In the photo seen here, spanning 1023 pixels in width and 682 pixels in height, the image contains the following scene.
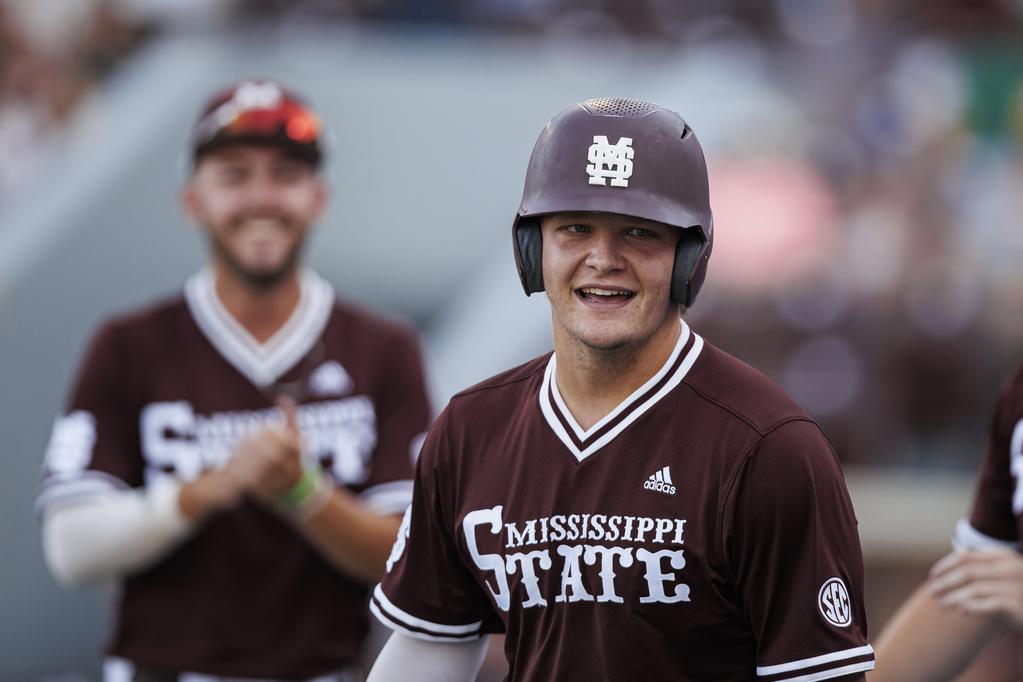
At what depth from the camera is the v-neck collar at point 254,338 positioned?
15.4 feet

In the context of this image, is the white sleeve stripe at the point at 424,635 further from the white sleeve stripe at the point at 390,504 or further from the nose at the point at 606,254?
the white sleeve stripe at the point at 390,504

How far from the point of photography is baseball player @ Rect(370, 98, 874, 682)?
293cm

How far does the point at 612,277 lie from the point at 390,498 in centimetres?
169

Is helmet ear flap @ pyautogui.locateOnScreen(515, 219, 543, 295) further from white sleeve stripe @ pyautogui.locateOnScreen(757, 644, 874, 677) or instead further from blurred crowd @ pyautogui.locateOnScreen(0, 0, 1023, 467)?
blurred crowd @ pyautogui.locateOnScreen(0, 0, 1023, 467)

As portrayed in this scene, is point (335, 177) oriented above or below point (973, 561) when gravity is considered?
above

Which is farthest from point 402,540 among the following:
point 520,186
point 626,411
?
point 520,186

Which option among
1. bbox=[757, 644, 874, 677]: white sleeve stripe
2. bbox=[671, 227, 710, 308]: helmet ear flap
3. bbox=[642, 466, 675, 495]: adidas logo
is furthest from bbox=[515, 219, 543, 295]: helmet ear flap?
bbox=[757, 644, 874, 677]: white sleeve stripe

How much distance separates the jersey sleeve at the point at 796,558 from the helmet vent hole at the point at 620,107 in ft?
2.19

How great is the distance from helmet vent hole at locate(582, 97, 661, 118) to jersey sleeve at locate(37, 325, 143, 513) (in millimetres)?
2025

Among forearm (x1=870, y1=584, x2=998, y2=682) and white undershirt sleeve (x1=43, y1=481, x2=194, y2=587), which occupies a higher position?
white undershirt sleeve (x1=43, y1=481, x2=194, y2=587)

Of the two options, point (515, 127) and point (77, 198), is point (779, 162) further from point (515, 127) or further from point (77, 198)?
point (77, 198)

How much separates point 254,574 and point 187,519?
30 centimetres

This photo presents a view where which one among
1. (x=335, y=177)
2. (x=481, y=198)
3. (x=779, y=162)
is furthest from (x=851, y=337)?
(x=335, y=177)

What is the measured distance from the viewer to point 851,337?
1055 cm
